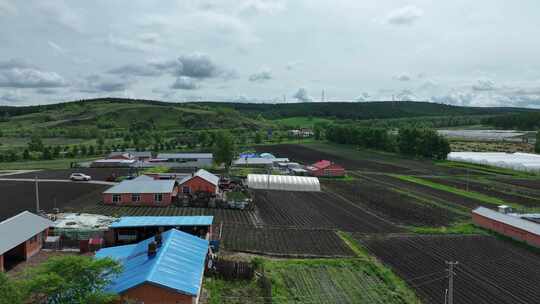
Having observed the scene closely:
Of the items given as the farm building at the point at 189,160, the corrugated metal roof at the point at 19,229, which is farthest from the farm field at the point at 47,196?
the farm building at the point at 189,160

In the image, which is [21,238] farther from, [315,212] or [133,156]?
[133,156]

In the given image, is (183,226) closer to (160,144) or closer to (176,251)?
(176,251)

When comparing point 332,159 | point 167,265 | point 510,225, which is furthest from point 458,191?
point 167,265

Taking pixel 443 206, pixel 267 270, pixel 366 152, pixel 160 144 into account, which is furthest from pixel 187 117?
pixel 267 270

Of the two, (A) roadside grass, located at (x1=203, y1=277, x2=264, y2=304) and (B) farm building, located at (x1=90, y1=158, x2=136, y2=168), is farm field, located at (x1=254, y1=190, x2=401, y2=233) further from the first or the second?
(B) farm building, located at (x1=90, y1=158, x2=136, y2=168)

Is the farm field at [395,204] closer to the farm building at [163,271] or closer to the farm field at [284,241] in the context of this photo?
the farm field at [284,241]
